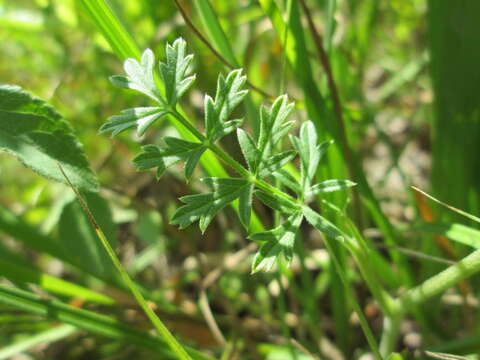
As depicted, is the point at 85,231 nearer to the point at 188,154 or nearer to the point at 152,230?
the point at 152,230

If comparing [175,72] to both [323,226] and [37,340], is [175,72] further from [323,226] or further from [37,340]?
[37,340]

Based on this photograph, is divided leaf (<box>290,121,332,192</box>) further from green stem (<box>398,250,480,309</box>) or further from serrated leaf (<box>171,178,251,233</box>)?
green stem (<box>398,250,480,309</box>)

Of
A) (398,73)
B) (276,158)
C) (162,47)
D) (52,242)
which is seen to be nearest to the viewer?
(276,158)

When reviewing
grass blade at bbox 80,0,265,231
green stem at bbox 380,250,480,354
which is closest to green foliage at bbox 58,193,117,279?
grass blade at bbox 80,0,265,231

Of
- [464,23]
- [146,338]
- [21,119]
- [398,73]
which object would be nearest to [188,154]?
[21,119]

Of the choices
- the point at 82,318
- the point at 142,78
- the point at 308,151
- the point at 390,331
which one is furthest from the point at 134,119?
the point at 390,331
